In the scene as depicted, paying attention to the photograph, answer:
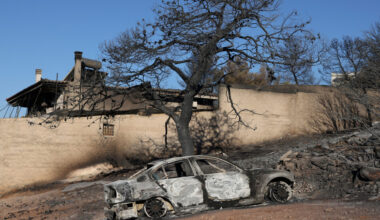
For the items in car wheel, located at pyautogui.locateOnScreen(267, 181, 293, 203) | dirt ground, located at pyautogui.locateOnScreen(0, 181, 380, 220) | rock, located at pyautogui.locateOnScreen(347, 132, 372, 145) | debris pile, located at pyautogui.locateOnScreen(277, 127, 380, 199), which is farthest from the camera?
rock, located at pyautogui.locateOnScreen(347, 132, 372, 145)

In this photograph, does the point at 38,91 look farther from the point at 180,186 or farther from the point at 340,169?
the point at 340,169

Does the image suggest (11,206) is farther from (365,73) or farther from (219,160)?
(365,73)

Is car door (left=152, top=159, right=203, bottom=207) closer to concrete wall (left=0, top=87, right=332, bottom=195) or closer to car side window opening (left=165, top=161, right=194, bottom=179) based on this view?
car side window opening (left=165, top=161, right=194, bottom=179)

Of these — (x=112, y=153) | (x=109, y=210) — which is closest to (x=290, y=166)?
(x=109, y=210)

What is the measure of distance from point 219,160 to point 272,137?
12.3 meters

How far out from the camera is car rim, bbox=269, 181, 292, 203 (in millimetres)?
Answer: 8953

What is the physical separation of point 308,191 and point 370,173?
161cm

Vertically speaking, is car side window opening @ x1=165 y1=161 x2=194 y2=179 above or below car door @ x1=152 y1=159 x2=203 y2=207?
above

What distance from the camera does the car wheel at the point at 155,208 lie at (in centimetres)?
833

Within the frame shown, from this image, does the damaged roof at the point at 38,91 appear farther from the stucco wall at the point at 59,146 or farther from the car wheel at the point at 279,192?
the car wheel at the point at 279,192

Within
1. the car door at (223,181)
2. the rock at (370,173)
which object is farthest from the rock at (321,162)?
the car door at (223,181)

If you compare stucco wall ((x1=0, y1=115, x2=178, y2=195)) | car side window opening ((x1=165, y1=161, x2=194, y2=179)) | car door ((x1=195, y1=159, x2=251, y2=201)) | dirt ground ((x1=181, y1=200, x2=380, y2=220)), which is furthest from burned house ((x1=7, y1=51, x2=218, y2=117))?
dirt ground ((x1=181, y1=200, x2=380, y2=220))

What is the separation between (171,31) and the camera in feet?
46.2

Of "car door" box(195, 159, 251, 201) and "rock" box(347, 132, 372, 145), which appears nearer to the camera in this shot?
"car door" box(195, 159, 251, 201)
